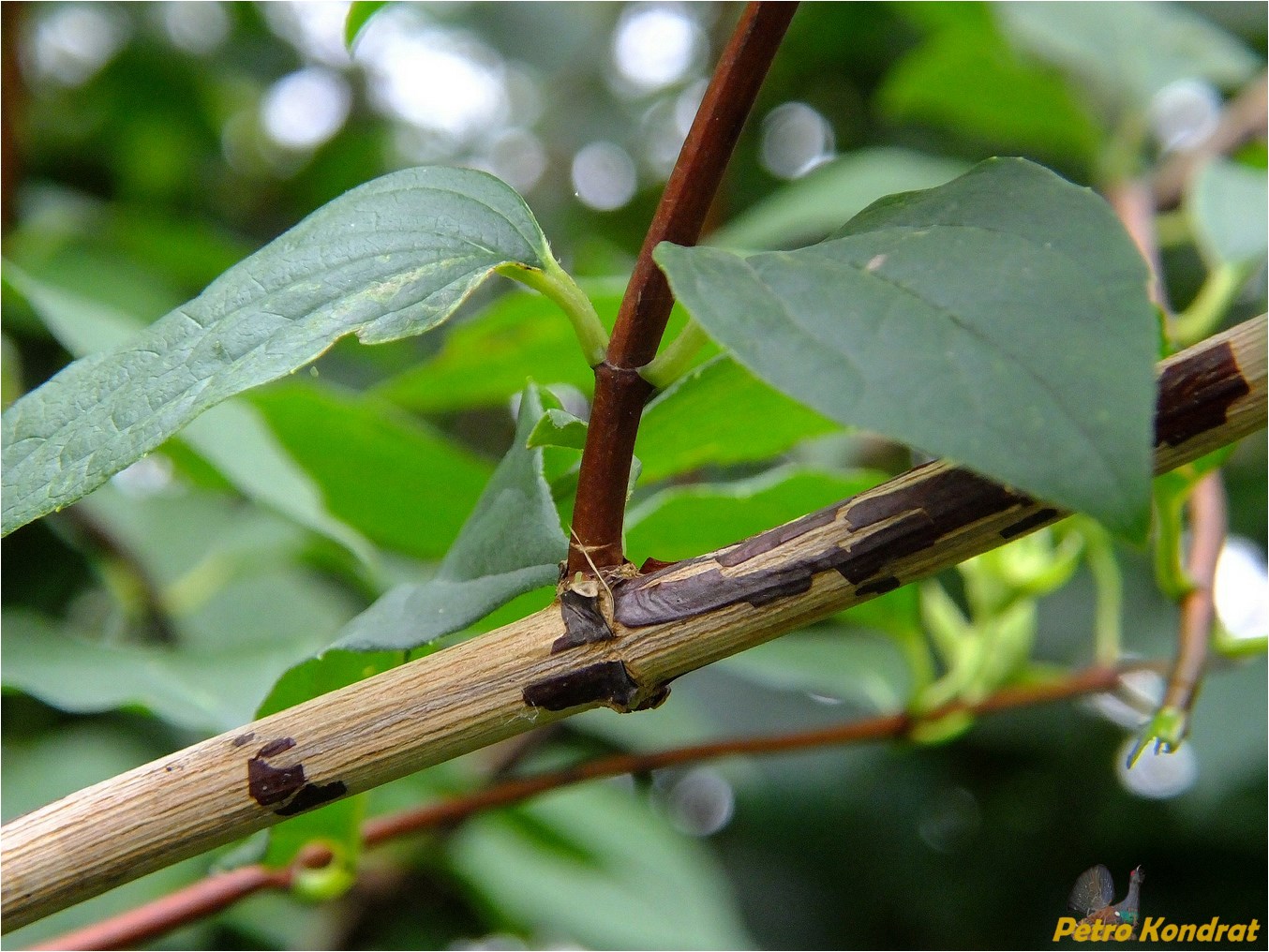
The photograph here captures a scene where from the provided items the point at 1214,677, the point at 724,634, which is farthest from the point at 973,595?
the point at 724,634

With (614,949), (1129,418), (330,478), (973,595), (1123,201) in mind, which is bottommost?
(1129,418)

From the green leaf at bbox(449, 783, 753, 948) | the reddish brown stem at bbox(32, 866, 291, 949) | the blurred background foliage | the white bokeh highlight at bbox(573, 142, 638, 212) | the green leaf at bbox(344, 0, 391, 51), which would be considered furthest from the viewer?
the white bokeh highlight at bbox(573, 142, 638, 212)

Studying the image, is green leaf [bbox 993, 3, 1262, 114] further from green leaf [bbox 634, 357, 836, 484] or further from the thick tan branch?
the thick tan branch

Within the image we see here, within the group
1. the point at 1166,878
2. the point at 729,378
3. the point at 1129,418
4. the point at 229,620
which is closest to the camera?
the point at 1129,418

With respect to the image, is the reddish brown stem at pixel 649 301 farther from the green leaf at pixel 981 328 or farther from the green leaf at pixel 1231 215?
the green leaf at pixel 1231 215

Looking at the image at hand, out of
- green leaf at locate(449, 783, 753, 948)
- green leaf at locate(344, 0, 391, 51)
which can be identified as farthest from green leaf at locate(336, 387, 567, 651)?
green leaf at locate(449, 783, 753, 948)

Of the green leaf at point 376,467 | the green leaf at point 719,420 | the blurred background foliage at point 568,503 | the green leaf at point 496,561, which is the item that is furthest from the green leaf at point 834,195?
the green leaf at point 496,561

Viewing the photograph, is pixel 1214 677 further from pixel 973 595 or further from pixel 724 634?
pixel 724 634
